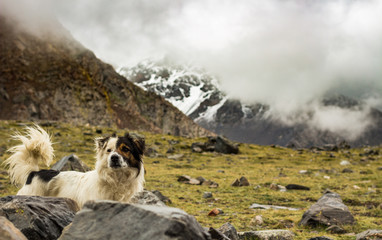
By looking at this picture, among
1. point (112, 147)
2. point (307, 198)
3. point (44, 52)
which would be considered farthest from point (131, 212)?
point (44, 52)

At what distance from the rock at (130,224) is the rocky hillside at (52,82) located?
103779 millimetres

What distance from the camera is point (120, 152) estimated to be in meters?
8.68

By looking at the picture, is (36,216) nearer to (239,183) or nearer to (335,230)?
(335,230)

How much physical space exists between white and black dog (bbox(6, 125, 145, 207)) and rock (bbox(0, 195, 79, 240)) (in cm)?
275

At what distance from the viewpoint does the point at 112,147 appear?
8.79 m

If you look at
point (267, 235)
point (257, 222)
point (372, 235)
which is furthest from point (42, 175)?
point (372, 235)

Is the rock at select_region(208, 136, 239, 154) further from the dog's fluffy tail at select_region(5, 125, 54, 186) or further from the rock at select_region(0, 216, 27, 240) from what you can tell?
the rock at select_region(0, 216, 27, 240)

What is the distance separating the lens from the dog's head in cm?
848

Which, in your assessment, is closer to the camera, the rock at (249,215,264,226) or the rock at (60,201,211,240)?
the rock at (60,201,211,240)

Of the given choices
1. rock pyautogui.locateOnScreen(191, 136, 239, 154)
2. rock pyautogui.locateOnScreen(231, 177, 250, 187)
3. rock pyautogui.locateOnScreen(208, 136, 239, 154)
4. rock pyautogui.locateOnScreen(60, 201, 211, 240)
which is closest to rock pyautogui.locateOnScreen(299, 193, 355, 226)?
rock pyautogui.locateOnScreen(60, 201, 211, 240)

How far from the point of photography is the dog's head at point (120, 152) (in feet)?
27.8

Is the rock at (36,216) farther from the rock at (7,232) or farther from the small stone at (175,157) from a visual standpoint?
the small stone at (175,157)

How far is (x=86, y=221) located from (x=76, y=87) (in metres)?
127

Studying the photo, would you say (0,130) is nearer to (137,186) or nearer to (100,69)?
(137,186)
